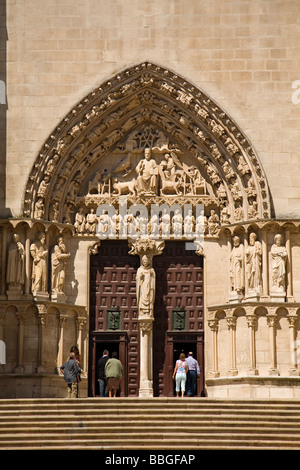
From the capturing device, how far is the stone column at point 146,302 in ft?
84.1

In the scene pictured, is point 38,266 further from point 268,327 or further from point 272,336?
point 272,336

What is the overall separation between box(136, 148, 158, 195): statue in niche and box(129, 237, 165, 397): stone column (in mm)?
1217

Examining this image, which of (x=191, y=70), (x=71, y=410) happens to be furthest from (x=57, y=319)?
(x=191, y=70)

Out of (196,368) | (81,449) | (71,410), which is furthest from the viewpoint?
(196,368)

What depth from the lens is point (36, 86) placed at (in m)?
26.0

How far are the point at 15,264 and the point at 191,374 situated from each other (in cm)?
473

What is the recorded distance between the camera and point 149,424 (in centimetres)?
2080

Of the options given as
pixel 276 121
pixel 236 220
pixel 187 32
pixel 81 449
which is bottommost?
pixel 81 449

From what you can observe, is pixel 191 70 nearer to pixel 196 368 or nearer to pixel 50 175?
pixel 50 175

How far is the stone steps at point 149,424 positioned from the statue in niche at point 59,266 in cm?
454

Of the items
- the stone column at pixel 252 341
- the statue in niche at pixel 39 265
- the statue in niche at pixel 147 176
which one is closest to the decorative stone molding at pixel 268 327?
the stone column at pixel 252 341

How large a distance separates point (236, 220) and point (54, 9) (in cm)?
666

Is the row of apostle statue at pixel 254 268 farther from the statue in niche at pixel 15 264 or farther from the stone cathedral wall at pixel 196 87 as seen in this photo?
the statue in niche at pixel 15 264

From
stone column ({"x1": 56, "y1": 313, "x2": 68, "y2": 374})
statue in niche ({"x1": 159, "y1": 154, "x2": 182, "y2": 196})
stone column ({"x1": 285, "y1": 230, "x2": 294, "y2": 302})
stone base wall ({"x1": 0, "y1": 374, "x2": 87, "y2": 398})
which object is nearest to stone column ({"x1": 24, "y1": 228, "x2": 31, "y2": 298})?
stone column ({"x1": 56, "y1": 313, "x2": 68, "y2": 374})
